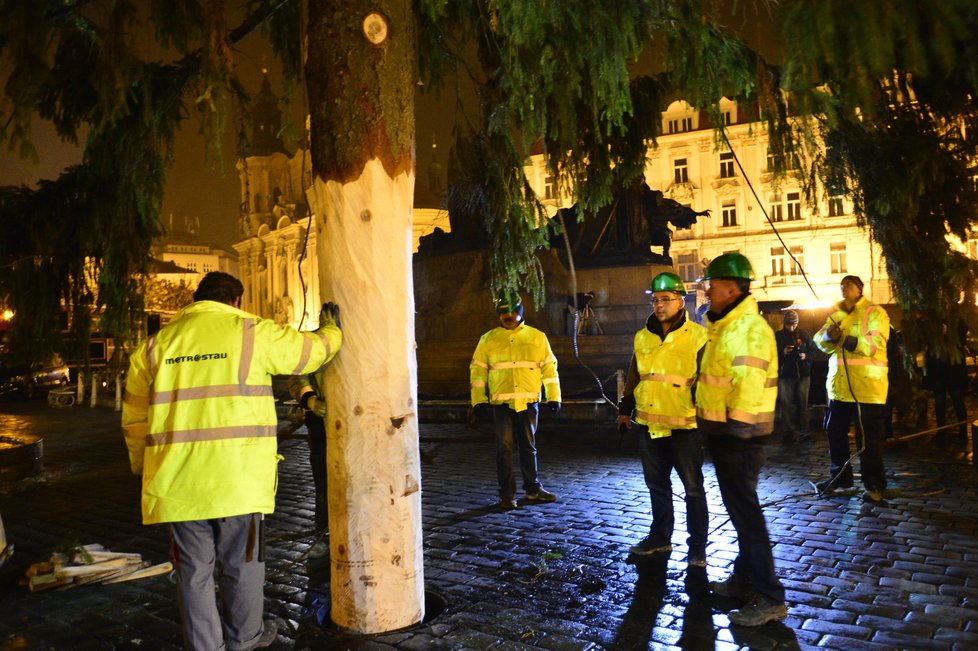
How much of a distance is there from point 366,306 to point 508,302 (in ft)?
10.7

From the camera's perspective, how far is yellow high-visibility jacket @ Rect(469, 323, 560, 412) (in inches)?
296

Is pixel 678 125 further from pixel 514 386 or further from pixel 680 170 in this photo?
pixel 514 386

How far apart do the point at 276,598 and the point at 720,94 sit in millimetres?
4318

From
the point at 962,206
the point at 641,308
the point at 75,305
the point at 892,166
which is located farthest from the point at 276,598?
the point at 641,308

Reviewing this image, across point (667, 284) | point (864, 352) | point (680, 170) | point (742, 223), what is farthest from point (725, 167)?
point (667, 284)

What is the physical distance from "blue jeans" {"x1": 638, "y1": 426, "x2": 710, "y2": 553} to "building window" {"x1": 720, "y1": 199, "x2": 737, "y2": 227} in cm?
5031

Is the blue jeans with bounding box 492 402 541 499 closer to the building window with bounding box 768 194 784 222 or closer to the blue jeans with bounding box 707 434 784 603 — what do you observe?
the blue jeans with bounding box 707 434 784 603

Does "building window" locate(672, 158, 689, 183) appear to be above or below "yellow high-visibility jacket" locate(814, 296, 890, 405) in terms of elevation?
above

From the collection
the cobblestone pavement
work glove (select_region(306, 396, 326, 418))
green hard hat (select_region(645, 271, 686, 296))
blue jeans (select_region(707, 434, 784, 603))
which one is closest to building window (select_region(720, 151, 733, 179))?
the cobblestone pavement

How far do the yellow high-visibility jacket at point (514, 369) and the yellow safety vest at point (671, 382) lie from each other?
2083mm

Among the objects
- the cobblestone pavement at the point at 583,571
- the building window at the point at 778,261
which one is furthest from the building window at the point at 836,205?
the building window at the point at 778,261

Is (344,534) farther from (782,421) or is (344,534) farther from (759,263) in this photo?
(759,263)

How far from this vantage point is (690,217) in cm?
1650

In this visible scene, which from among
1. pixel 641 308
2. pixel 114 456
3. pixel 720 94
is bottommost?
pixel 114 456
